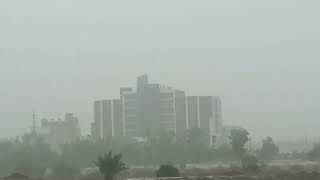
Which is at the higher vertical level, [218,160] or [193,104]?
[193,104]

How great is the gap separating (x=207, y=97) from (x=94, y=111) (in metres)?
22.6

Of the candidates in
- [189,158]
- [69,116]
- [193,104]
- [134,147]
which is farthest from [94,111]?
Result: [189,158]

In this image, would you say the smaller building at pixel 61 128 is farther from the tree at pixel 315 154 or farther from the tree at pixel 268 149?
the tree at pixel 315 154

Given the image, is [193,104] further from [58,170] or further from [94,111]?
[58,170]

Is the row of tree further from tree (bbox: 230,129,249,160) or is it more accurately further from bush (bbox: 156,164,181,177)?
bush (bbox: 156,164,181,177)

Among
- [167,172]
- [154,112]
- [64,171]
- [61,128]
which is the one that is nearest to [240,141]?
[64,171]

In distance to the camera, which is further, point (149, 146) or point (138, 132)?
point (138, 132)

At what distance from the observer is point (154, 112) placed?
106 meters

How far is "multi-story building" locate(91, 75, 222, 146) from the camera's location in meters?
106

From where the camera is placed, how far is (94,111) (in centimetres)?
11225

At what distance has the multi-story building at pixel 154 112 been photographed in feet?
349

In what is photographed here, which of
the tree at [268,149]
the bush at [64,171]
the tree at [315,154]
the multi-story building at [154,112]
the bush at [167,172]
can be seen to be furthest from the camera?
the multi-story building at [154,112]

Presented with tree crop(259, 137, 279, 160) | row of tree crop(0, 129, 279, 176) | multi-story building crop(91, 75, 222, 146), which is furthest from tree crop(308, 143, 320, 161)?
multi-story building crop(91, 75, 222, 146)

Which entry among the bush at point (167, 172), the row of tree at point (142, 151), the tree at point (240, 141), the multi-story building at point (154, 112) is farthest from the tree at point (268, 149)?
the bush at point (167, 172)
